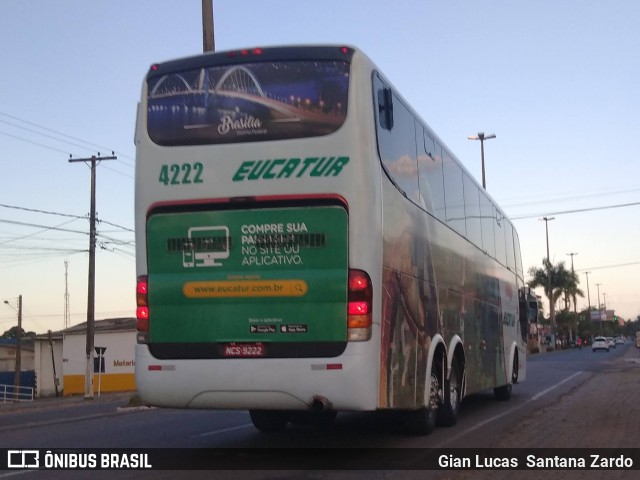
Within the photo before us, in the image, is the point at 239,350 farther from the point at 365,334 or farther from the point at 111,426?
the point at 111,426

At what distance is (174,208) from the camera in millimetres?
9539

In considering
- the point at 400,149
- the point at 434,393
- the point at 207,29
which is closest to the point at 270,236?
the point at 400,149

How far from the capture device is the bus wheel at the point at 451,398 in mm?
12789

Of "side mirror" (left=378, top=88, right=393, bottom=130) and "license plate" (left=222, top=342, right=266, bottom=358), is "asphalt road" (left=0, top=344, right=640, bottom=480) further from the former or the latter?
"side mirror" (left=378, top=88, right=393, bottom=130)

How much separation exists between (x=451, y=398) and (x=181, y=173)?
5.93 meters

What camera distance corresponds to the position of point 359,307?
895cm

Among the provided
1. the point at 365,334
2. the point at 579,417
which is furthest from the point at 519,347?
the point at 365,334

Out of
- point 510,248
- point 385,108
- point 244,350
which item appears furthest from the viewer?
point 510,248

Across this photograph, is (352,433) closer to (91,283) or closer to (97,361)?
(91,283)

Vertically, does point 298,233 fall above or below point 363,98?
below

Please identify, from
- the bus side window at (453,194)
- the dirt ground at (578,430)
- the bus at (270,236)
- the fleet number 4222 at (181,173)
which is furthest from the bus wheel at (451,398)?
the fleet number 4222 at (181,173)

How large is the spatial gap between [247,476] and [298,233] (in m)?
2.62

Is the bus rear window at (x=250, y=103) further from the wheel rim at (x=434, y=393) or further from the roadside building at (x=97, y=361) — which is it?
the roadside building at (x=97, y=361)

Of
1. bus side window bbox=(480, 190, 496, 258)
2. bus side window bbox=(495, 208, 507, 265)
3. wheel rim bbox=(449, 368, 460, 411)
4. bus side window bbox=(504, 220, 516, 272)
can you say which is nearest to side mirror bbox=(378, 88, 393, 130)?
wheel rim bbox=(449, 368, 460, 411)
